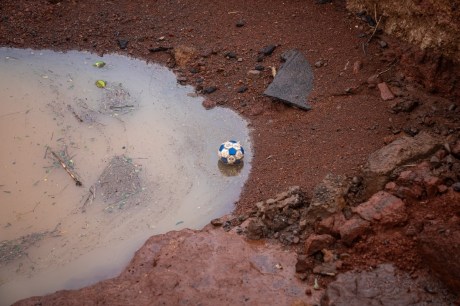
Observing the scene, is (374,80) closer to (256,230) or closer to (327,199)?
(327,199)

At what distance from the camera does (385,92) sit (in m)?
5.47

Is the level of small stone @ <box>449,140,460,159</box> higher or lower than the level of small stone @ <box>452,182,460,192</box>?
higher

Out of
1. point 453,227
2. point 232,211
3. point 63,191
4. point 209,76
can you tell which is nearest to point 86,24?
point 209,76

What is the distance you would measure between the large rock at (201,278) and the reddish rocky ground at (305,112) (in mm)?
20

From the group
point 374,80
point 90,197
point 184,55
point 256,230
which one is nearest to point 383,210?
point 256,230

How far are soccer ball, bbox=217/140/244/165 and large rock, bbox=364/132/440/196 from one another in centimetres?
147

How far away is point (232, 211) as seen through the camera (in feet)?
16.1

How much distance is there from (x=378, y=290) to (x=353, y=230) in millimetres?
575

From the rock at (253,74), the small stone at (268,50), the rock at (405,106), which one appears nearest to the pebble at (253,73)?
the rock at (253,74)

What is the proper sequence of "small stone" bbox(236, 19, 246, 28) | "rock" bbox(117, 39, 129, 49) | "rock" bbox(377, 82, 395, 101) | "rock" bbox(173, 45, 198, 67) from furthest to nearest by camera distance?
"rock" bbox(117, 39, 129, 49) < "small stone" bbox(236, 19, 246, 28) < "rock" bbox(173, 45, 198, 67) < "rock" bbox(377, 82, 395, 101)

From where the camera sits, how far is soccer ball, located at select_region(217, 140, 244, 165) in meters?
5.18

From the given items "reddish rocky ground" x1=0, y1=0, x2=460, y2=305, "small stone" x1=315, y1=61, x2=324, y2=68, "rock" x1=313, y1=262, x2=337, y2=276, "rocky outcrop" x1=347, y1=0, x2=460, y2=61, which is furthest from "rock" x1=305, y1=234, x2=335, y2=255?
"small stone" x1=315, y1=61, x2=324, y2=68

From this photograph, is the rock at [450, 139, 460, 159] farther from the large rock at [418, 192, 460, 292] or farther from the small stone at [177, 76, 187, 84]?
Answer: the small stone at [177, 76, 187, 84]

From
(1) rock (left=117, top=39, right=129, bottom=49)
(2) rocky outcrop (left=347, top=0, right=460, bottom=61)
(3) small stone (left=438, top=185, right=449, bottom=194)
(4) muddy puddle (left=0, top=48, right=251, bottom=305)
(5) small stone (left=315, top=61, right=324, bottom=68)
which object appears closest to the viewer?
(3) small stone (left=438, top=185, right=449, bottom=194)
